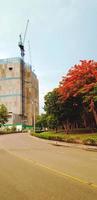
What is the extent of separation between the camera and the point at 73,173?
466 inches

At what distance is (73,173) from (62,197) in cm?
429

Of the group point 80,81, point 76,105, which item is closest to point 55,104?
point 76,105

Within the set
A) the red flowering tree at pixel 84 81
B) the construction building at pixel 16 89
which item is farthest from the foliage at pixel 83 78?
the construction building at pixel 16 89

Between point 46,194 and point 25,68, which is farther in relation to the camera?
point 25,68

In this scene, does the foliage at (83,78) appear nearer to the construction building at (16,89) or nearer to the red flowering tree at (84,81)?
the red flowering tree at (84,81)

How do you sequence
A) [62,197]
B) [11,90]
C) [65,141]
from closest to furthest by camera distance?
1. [62,197]
2. [65,141]
3. [11,90]

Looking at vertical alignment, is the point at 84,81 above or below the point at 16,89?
below

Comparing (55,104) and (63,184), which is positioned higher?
(55,104)

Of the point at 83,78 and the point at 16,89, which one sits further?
the point at 16,89

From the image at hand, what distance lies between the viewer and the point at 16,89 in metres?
132

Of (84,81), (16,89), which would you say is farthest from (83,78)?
(16,89)

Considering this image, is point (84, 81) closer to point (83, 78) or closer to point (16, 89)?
point (83, 78)

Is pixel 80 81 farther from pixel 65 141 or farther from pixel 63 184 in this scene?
pixel 63 184

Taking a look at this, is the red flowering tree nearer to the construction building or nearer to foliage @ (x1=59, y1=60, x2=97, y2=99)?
foliage @ (x1=59, y1=60, x2=97, y2=99)
